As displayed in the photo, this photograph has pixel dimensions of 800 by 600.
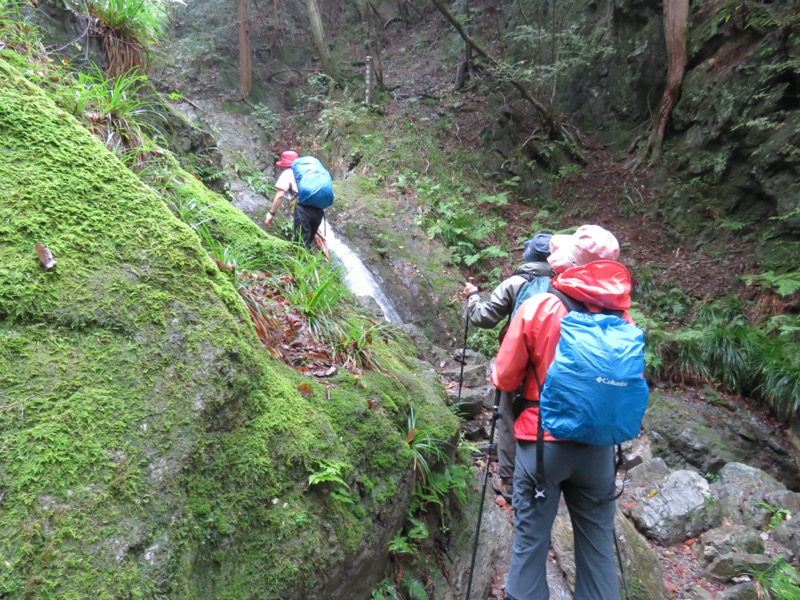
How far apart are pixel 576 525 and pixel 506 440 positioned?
754 millimetres

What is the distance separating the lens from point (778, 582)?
158 inches

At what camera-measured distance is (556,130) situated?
48.7 feet

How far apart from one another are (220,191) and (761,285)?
9.90 meters

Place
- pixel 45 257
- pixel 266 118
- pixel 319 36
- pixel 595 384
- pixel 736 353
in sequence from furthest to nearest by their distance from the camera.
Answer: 1. pixel 266 118
2. pixel 319 36
3. pixel 736 353
4. pixel 595 384
5. pixel 45 257

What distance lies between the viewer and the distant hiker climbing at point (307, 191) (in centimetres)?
677

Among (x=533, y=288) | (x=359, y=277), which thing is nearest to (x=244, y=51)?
(x=359, y=277)

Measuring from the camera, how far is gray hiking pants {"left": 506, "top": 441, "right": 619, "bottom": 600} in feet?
8.87

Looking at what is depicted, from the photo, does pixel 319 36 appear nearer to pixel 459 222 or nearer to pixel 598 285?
pixel 459 222

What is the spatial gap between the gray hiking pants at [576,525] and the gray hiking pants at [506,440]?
49 centimetres

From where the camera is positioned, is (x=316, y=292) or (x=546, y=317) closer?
(x=546, y=317)

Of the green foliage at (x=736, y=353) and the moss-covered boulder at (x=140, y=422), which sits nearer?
the moss-covered boulder at (x=140, y=422)

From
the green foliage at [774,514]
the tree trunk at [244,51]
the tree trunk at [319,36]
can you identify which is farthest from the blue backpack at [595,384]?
the tree trunk at [244,51]

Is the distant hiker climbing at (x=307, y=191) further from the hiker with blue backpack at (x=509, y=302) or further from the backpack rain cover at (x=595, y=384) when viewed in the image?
the backpack rain cover at (x=595, y=384)

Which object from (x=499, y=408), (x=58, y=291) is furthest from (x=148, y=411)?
(x=499, y=408)
